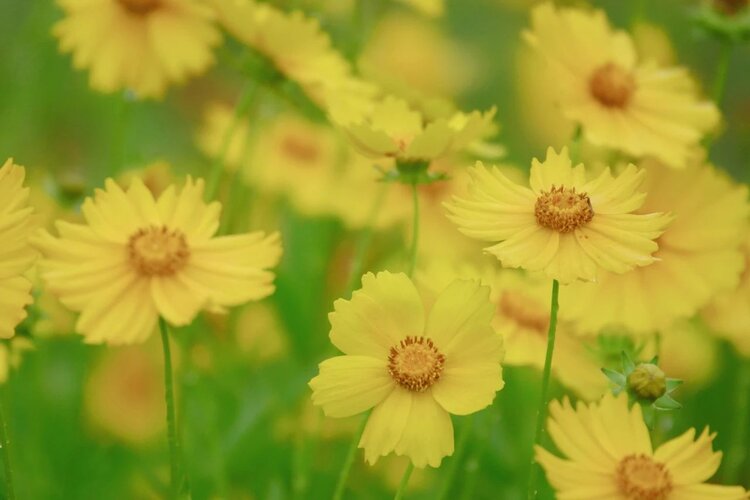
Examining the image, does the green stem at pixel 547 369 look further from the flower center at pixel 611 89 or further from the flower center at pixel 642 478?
the flower center at pixel 611 89

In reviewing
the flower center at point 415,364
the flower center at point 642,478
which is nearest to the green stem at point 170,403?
the flower center at point 415,364

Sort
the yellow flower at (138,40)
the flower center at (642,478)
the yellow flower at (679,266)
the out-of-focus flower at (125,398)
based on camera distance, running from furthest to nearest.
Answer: the out-of-focus flower at (125,398)
the yellow flower at (138,40)
the yellow flower at (679,266)
the flower center at (642,478)

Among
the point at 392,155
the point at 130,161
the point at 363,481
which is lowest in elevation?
the point at 363,481

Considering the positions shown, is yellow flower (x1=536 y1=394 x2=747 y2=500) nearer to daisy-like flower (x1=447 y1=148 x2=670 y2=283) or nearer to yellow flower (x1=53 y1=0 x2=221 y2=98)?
daisy-like flower (x1=447 y1=148 x2=670 y2=283)

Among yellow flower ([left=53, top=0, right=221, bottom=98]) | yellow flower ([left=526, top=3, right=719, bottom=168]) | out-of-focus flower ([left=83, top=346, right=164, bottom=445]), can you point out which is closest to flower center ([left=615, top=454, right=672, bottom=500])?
yellow flower ([left=526, top=3, right=719, bottom=168])

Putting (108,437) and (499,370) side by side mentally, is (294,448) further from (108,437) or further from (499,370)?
(499,370)

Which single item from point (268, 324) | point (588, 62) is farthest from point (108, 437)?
point (588, 62)

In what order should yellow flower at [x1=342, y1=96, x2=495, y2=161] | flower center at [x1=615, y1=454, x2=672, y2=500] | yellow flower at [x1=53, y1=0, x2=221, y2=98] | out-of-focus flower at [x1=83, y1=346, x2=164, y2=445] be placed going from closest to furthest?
flower center at [x1=615, y1=454, x2=672, y2=500] → yellow flower at [x1=342, y1=96, x2=495, y2=161] → yellow flower at [x1=53, y1=0, x2=221, y2=98] → out-of-focus flower at [x1=83, y1=346, x2=164, y2=445]
